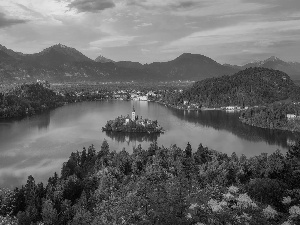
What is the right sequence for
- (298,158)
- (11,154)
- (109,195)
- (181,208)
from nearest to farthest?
(181,208)
(109,195)
(298,158)
(11,154)

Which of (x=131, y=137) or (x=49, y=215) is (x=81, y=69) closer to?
(x=131, y=137)

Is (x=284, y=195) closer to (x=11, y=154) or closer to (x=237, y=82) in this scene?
(x=11, y=154)

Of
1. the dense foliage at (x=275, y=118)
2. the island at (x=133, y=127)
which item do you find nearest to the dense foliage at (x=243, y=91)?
the dense foliage at (x=275, y=118)

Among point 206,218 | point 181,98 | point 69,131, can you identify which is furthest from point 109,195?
point 181,98

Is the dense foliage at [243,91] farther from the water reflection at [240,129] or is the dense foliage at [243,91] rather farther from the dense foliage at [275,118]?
the dense foliage at [275,118]

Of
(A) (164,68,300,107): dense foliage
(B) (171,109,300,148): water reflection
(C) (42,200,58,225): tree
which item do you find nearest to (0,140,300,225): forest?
(C) (42,200,58,225): tree

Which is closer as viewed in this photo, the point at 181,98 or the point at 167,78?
the point at 181,98

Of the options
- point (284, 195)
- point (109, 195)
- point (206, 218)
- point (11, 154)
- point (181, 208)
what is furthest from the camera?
point (11, 154)
